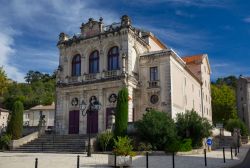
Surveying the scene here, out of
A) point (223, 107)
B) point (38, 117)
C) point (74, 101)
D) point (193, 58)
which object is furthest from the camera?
point (38, 117)

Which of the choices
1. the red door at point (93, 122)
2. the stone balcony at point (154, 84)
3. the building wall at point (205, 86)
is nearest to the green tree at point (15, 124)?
the red door at point (93, 122)

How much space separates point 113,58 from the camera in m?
31.4

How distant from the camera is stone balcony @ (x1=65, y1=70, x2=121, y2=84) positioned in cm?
3019

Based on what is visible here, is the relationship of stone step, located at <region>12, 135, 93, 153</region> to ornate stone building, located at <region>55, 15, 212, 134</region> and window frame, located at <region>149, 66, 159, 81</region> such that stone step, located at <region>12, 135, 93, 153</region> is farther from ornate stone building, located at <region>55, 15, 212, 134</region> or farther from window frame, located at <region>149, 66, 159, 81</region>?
window frame, located at <region>149, 66, 159, 81</region>

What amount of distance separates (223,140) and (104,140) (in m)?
15.6

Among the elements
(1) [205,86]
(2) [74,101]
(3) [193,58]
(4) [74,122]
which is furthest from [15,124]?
(1) [205,86]

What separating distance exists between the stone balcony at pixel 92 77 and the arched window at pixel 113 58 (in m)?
0.90

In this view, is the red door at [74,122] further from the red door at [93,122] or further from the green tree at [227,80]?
the green tree at [227,80]

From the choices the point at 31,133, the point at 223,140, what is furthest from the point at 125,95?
the point at 223,140

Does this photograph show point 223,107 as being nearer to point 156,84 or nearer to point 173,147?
point 156,84

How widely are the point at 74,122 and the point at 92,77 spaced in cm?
506

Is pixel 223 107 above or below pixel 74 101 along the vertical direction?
above

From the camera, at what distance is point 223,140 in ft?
111

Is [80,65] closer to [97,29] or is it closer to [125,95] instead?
[97,29]
